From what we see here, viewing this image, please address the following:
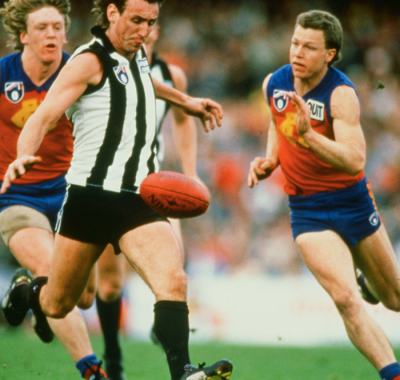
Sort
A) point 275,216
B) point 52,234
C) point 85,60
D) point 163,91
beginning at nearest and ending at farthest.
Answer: point 85,60 → point 163,91 → point 52,234 → point 275,216

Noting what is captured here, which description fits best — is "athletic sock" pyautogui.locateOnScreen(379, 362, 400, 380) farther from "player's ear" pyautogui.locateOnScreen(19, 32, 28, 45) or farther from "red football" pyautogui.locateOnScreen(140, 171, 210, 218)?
"player's ear" pyautogui.locateOnScreen(19, 32, 28, 45)

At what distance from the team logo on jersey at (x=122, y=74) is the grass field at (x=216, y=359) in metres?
3.06

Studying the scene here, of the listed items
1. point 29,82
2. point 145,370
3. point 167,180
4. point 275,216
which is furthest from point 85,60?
point 275,216

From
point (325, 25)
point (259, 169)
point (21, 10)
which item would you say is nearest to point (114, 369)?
point (259, 169)

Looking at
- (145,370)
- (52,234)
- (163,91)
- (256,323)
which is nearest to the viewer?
(163,91)

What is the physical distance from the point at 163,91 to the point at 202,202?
112cm

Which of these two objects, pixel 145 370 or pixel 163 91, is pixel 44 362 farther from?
pixel 163 91

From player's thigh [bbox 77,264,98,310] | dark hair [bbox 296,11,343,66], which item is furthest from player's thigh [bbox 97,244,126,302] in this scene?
dark hair [bbox 296,11,343,66]

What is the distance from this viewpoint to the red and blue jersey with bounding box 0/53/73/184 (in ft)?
15.9

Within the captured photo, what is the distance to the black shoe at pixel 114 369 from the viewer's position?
519 cm

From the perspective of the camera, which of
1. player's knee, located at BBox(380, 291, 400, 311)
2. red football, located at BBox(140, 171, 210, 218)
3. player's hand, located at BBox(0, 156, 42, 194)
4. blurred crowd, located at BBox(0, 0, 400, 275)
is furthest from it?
blurred crowd, located at BBox(0, 0, 400, 275)

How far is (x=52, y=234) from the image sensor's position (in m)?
4.80

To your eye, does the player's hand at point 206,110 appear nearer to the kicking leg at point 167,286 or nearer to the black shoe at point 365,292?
the kicking leg at point 167,286

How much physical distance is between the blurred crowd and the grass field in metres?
2.59
